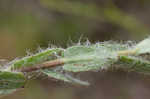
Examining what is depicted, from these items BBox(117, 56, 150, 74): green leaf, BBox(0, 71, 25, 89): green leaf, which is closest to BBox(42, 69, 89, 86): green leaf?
BBox(0, 71, 25, 89): green leaf

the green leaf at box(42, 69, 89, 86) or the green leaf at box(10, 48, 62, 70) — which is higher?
the green leaf at box(10, 48, 62, 70)

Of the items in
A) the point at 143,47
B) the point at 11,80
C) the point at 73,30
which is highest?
the point at 73,30

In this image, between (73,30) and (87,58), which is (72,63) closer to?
(87,58)

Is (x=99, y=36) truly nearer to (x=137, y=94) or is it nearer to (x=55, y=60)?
(x=137, y=94)

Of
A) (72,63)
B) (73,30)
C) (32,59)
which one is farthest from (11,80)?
(73,30)

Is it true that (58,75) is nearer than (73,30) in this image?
Yes

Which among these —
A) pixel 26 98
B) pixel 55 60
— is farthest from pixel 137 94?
pixel 55 60

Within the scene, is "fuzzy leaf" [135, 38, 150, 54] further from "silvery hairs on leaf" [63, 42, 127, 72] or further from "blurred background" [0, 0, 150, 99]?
"blurred background" [0, 0, 150, 99]
